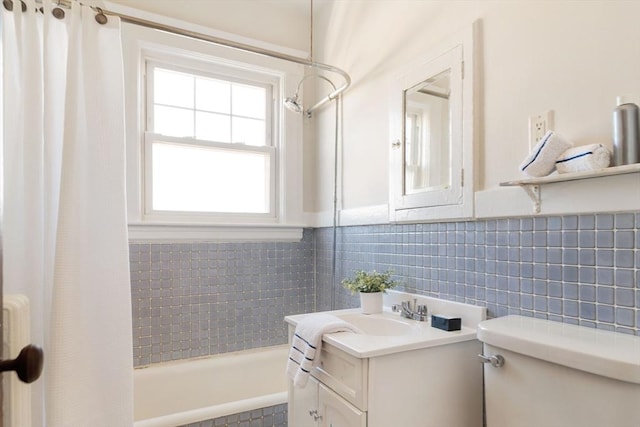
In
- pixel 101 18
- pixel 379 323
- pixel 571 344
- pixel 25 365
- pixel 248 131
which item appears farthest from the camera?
pixel 248 131

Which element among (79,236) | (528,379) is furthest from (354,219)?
(79,236)

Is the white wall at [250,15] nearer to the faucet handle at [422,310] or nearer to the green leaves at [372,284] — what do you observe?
the green leaves at [372,284]

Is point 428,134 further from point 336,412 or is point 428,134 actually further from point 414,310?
point 336,412

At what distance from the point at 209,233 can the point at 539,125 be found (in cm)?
186

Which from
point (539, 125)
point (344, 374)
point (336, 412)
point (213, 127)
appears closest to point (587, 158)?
point (539, 125)

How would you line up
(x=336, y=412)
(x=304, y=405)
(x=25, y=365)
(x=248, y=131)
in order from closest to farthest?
(x=25, y=365)
(x=336, y=412)
(x=304, y=405)
(x=248, y=131)

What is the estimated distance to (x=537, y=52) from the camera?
51.0 inches

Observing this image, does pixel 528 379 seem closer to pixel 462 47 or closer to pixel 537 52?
pixel 537 52

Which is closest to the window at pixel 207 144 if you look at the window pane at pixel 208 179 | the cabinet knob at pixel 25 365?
the window pane at pixel 208 179

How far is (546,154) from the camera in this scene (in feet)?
3.74

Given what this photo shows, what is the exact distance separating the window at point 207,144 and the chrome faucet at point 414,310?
4.09ft

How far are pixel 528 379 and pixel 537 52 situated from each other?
3.49 ft

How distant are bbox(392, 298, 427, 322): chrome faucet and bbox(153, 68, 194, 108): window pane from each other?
1.82 metres

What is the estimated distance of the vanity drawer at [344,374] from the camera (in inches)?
47.7
